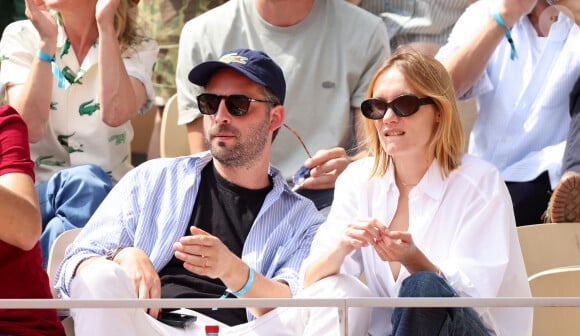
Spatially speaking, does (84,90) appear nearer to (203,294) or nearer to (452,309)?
(203,294)

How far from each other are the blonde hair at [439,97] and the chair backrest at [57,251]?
3.08 feet

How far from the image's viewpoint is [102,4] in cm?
418

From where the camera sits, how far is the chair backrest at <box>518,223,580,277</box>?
3.52 m

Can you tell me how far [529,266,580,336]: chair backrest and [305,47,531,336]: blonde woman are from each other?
0.18 metres

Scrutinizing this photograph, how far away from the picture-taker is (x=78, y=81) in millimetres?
4277

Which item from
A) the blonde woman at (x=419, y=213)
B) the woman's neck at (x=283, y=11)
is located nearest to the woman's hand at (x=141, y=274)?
the blonde woman at (x=419, y=213)

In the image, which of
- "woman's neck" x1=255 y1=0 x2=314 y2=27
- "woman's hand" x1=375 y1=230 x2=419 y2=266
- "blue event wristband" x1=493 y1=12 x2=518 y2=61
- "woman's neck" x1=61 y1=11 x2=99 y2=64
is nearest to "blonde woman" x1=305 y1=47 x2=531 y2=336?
"woman's hand" x1=375 y1=230 x2=419 y2=266

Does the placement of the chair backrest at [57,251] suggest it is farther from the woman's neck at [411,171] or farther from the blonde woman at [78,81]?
the woman's neck at [411,171]

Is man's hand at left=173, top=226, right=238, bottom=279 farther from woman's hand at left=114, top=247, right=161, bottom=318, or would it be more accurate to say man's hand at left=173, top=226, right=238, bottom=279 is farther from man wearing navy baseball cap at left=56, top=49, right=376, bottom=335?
woman's hand at left=114, top=247, right=161, bottom=318

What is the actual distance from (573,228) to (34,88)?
186 centimetres

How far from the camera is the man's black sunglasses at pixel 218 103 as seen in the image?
3523 mm

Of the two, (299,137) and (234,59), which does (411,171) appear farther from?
(299,137)

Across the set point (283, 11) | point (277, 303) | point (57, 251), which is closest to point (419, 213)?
point (277, 303)

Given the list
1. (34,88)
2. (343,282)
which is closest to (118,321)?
(343,282)
